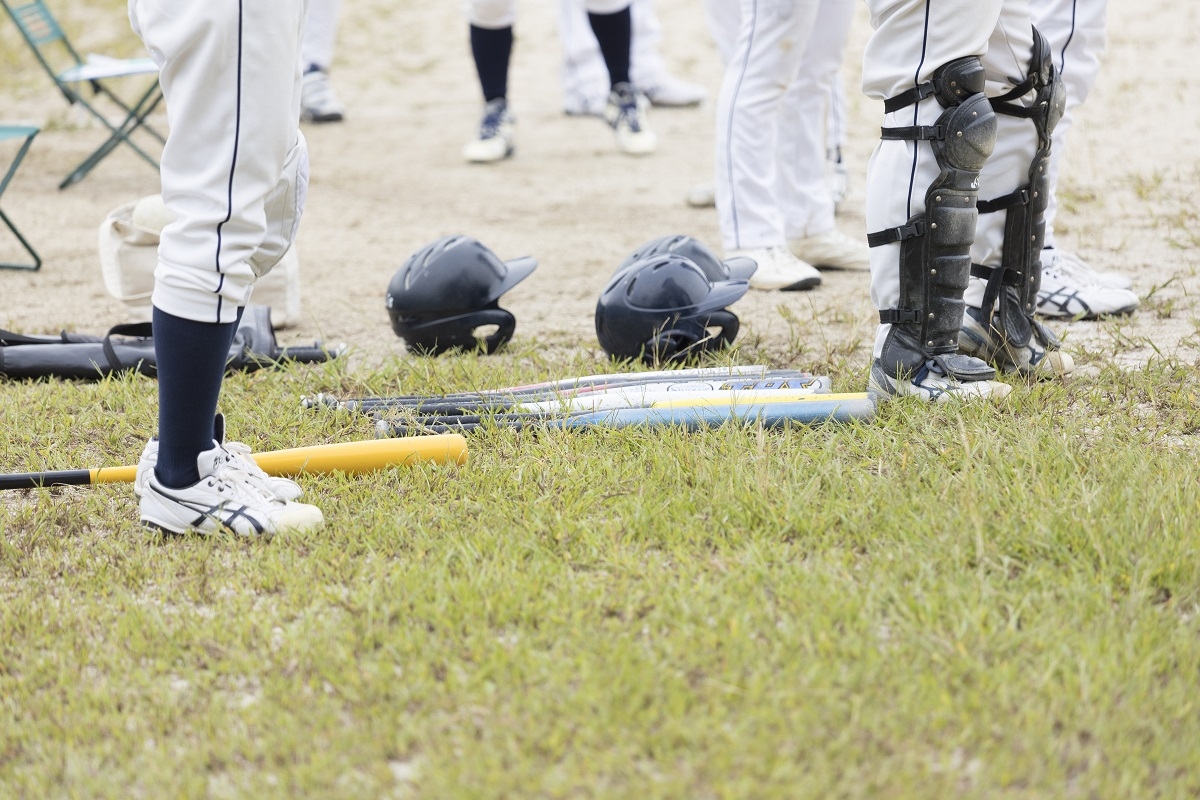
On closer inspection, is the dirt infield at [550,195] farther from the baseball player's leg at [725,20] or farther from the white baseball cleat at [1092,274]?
the baseball player's leg at [725,20]

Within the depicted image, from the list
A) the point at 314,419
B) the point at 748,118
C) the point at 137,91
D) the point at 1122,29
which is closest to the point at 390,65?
the point at 137,91

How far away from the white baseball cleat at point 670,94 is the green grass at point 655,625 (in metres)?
6.67

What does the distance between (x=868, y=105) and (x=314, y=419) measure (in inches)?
259

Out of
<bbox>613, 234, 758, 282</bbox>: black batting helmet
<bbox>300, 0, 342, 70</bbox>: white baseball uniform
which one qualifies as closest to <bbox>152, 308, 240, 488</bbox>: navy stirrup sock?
<bbox>613, 234, 758, 282</bbox>: black batting helmet

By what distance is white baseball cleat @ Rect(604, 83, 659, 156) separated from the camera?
25.4 ft

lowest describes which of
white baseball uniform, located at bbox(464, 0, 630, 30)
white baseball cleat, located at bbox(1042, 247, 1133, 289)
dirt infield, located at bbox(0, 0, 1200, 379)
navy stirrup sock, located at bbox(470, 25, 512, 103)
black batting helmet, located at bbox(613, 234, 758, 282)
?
dirt infield, located at bbox(0, 0, 1200, 379)

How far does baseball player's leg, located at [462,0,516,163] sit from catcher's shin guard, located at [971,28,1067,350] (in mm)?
4739

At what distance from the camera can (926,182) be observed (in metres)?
3.04

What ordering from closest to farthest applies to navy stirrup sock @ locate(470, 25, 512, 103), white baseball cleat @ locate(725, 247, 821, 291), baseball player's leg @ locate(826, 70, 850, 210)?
1. white baseball cleat @ locate(725, 247, 821, 291)
2. baseball player's leg @ locate(826, 70, 850, 210)
3. navy stirrup sock @ locate(470, 25, 512, 103)

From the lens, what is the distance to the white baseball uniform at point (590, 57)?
905 cm

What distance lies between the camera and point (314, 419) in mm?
3312

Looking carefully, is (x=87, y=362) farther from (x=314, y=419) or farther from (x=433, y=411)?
(x=433, y=411)

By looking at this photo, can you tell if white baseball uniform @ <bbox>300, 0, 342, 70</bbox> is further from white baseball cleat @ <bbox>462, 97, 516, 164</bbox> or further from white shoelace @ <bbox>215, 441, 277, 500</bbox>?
white shoelace @ <bbox>215, 441, 277, 500</bbox>

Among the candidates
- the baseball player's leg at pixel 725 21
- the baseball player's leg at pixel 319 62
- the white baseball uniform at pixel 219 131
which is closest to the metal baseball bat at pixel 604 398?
the white baseball uniform at pixel 219 131
